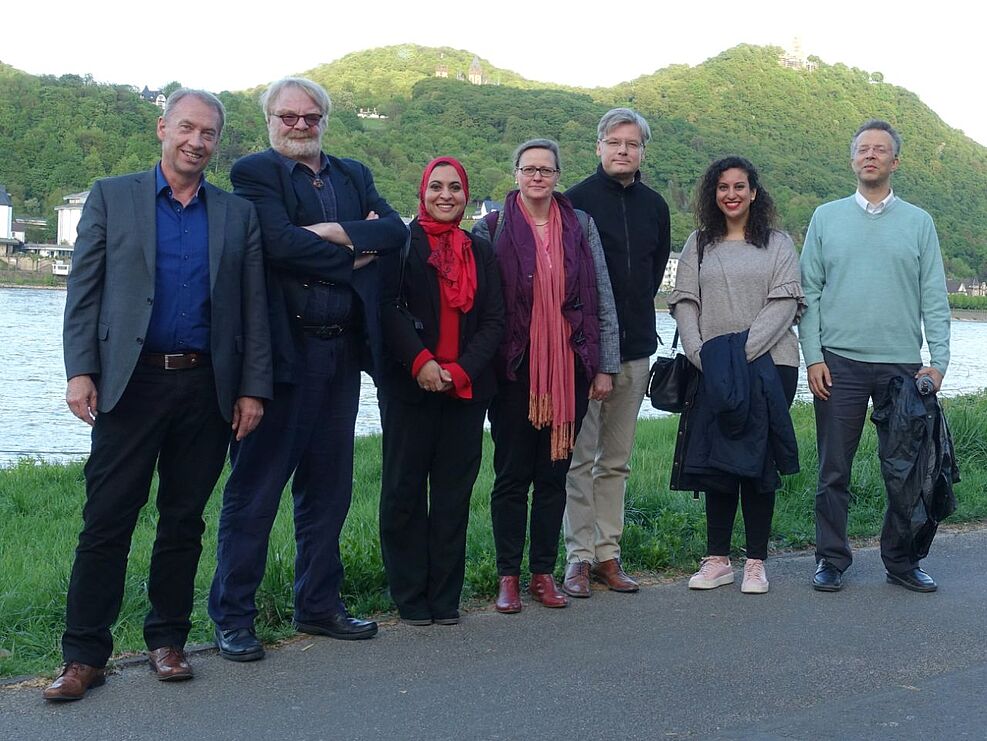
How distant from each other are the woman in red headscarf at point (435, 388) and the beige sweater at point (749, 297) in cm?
120

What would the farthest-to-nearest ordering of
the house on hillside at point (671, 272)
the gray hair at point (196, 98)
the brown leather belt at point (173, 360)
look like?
1. the house on hillside at point (671, 272)
2. the gray hair at point (196, 98)
3. the brown leather belt at point (173, 360)

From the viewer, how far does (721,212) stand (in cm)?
557

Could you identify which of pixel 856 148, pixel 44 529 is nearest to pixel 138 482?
pixel 856 148

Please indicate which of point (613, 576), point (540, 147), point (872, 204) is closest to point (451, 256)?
point (540, 147)

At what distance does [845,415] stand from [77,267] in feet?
12.0

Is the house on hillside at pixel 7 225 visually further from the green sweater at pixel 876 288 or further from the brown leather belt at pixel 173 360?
the brown leather belt at pixel 173 360

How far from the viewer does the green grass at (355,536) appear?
4.57m

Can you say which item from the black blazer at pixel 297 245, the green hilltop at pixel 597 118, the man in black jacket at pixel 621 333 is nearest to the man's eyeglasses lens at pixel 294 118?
the black blazer at pixel 297 245

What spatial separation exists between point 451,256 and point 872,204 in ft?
7.45

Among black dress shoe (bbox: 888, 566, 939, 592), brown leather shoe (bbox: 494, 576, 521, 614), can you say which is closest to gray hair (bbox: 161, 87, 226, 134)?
brown leather shoe (bbox: 494, 576, 521, 614)

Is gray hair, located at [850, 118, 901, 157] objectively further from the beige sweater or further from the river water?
the river water

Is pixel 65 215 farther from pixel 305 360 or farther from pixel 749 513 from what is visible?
pixel 305 360

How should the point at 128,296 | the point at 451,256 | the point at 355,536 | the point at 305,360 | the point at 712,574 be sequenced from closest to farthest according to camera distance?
the point at 128,296 < the point at 305,360 < the point at 451,256 < the point at 712,574 < the point at 355,536

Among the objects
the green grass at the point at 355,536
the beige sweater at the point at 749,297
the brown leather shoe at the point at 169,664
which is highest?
the beige sweater at the point at 749,297
